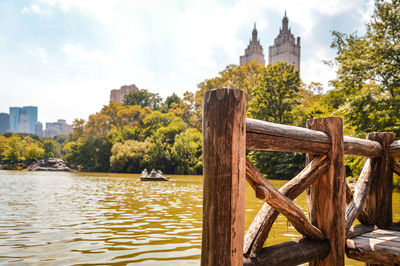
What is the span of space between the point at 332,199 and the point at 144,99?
68965 mm

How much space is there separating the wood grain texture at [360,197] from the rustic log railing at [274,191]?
0.01 metres

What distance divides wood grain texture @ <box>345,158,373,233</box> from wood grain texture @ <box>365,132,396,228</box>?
0.12 metres

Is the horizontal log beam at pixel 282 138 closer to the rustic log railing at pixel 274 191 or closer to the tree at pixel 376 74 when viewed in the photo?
the rustic log railing at pixel 274 191

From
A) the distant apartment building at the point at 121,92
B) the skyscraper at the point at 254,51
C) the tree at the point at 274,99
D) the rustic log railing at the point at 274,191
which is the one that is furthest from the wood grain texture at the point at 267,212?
the skyscraper at the point at 254,51

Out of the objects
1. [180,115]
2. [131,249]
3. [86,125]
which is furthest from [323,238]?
[86,125]

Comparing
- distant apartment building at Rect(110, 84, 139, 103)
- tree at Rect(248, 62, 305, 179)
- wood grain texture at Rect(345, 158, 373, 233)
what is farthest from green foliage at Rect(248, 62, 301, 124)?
distant apartment building at Rect(110, 84, 139, 103)

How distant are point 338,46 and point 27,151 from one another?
5760 centimetres

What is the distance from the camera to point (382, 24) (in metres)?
14.1

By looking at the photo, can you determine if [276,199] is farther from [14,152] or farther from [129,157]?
[14,152]

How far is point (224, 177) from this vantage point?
6.15ft

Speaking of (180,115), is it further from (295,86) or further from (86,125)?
(295,86)

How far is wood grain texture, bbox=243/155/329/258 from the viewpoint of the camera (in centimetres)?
215

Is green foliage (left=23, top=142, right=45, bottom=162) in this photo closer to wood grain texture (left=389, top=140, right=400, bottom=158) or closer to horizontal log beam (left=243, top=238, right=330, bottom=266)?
wood grain texture (left=389, top=140, right=400, bottom=158)

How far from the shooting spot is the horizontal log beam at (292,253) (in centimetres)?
213
